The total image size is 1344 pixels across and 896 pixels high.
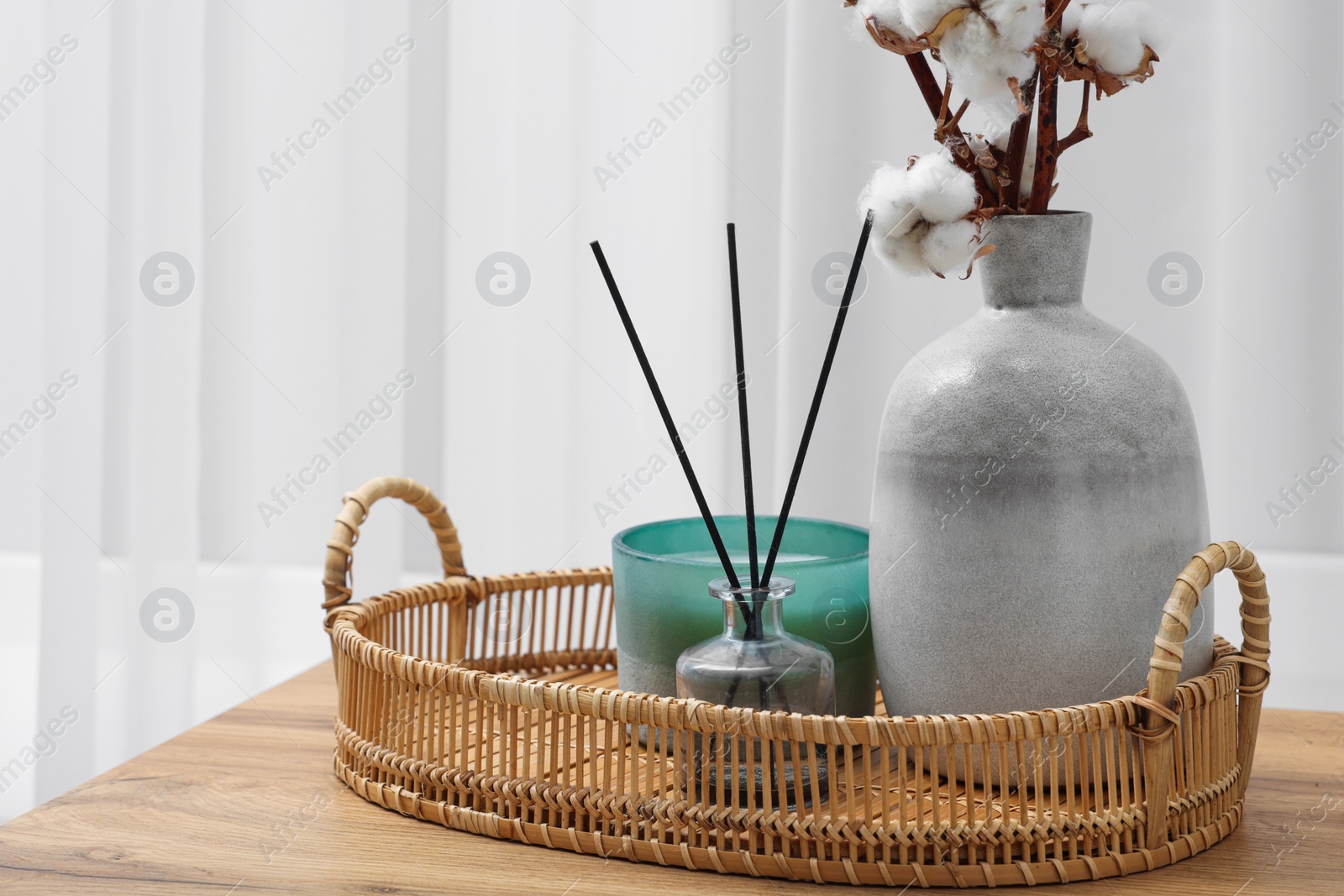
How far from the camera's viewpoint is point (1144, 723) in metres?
0.50

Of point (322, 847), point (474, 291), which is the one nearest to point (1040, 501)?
point (322, 847)

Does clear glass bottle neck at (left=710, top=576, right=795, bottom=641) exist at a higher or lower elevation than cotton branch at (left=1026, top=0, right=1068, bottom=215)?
lower

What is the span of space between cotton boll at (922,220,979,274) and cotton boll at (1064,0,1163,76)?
96mm

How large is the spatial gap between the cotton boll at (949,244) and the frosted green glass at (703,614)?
165 millimetres

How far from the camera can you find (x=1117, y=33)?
1.73 ft

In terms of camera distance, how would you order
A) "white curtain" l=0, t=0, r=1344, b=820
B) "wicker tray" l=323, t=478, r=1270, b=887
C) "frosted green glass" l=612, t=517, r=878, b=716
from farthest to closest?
1. "white curtain" l=0, t=0, r=1344, b=820
2. "frosted green glass" l=612, t=517, r=878, b=716
3. "wicker tray" l=323, t=478, r=1270, b=887

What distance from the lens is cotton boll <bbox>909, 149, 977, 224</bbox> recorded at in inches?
20.4

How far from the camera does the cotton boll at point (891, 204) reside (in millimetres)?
527

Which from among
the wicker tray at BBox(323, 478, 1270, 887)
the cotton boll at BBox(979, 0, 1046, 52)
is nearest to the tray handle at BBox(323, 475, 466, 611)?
the wicker tray at BBox(323, 478, 1270, 887)

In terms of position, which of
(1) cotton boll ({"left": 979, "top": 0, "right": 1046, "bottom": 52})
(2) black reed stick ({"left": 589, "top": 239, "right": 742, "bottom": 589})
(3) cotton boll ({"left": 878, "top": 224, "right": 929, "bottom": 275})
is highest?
(1) cotton boll ({"left": 979, "top": 0, "right": 1046, "bottom": 52})

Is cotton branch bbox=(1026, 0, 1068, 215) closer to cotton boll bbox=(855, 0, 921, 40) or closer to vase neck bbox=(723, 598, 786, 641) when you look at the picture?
cotton boll bbox=(855, 0, 921, 40)

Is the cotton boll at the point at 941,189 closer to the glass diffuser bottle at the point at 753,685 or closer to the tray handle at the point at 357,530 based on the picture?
the glass diffuser bottle at the point at 753,685

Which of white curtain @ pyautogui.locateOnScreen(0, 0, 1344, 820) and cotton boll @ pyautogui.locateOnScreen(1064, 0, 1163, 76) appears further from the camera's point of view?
white curtain @ pyautogui.locateOnScreen(0, 0, 1344, 820)

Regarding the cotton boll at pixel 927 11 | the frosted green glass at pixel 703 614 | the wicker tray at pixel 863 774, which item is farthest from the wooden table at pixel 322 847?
the cotton boll at pixel 927 11
